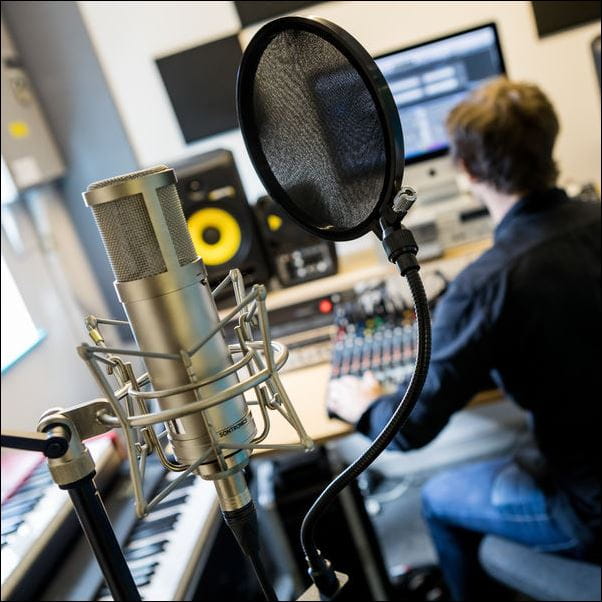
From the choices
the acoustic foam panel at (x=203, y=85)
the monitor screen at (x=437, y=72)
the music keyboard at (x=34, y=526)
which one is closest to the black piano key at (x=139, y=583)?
the music keyboard at (x=34, y=526)

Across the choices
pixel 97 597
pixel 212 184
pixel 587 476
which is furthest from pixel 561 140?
pixel 97 597

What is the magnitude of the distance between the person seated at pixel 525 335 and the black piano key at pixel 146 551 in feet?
1.48

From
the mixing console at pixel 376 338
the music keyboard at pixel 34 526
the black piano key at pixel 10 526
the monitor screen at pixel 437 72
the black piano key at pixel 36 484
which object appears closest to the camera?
the music keyboard at pixel 34 526

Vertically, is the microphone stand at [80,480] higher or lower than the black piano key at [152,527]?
higher

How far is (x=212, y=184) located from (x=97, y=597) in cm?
116

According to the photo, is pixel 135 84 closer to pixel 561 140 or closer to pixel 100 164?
pixel 100 164

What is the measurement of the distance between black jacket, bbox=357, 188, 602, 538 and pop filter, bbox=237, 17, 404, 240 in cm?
94

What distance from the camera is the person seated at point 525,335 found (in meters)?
1.41

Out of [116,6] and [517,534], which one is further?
[116,6]

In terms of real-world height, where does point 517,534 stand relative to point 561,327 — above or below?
below

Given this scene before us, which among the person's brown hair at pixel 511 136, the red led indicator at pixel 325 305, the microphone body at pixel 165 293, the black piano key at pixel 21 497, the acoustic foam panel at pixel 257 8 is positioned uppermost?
the acoustic foam panel at pixel 257 8

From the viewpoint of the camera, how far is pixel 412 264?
489 mm

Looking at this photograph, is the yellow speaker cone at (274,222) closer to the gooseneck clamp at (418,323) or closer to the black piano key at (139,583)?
the black piano key at (139,583)

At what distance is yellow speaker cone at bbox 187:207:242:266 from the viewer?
84.8 inches
